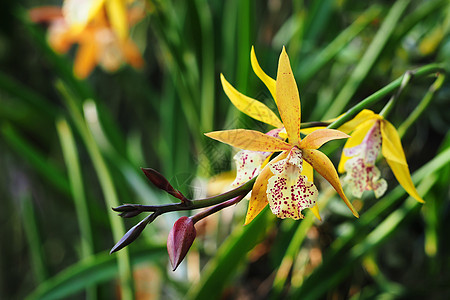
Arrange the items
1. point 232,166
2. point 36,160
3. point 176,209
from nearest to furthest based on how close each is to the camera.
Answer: point 176,209 → point 232,166 → point 36,160

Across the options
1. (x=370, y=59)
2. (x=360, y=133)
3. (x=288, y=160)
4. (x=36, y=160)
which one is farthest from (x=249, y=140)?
(x=36, y=160)

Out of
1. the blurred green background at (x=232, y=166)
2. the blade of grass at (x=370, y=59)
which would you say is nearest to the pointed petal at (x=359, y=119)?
the blurred green background at (x=232, y=166)

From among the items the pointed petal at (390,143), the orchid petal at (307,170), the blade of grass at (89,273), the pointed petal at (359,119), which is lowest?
the blade of grass at (89,273)

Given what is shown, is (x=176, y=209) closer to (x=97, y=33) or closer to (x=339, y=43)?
(x=339, y=43)

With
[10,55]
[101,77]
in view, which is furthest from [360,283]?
[10,55]

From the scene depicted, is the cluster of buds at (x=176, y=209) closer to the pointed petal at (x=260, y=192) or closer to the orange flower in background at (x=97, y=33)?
the pointed petal at (x=260, y=192)

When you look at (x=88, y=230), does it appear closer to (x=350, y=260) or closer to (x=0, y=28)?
(x=350, y=260)

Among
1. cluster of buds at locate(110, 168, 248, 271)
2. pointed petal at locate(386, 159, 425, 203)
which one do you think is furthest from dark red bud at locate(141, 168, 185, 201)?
pointed petal at locate(386, 159, 425, 203)
